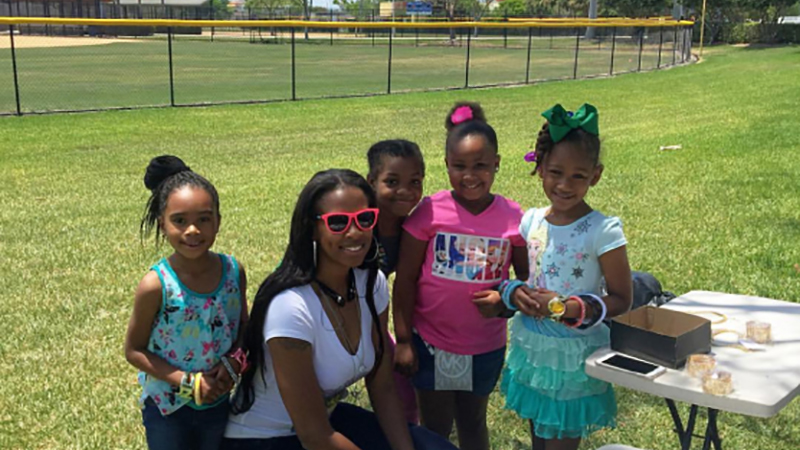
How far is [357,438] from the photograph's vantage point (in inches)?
108

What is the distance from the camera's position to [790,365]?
253 centimetres

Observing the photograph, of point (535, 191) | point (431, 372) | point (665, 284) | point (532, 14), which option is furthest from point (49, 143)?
point (532, 14)

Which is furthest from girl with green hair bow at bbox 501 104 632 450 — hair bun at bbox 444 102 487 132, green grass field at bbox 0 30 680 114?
green grass field at bbox 0 30 680 114

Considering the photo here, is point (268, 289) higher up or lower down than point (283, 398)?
higher up

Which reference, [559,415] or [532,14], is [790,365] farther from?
[532,14]

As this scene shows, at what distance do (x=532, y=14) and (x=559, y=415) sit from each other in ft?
300

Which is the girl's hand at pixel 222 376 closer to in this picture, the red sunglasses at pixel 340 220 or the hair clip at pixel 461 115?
the red sunglasses at pixel 340 220

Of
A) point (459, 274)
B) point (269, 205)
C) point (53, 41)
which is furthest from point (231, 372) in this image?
point (53, 41)

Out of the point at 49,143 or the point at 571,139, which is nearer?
the point at 571,139

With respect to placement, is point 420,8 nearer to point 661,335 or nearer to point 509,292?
point 509,292

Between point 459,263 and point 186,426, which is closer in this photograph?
point 186,426

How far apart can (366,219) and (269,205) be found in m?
5.47

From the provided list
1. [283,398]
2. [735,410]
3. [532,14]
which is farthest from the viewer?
[532,14]

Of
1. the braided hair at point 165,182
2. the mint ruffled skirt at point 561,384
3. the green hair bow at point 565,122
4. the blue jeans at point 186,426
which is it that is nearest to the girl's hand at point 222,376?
the blue jeans at point 186,426
